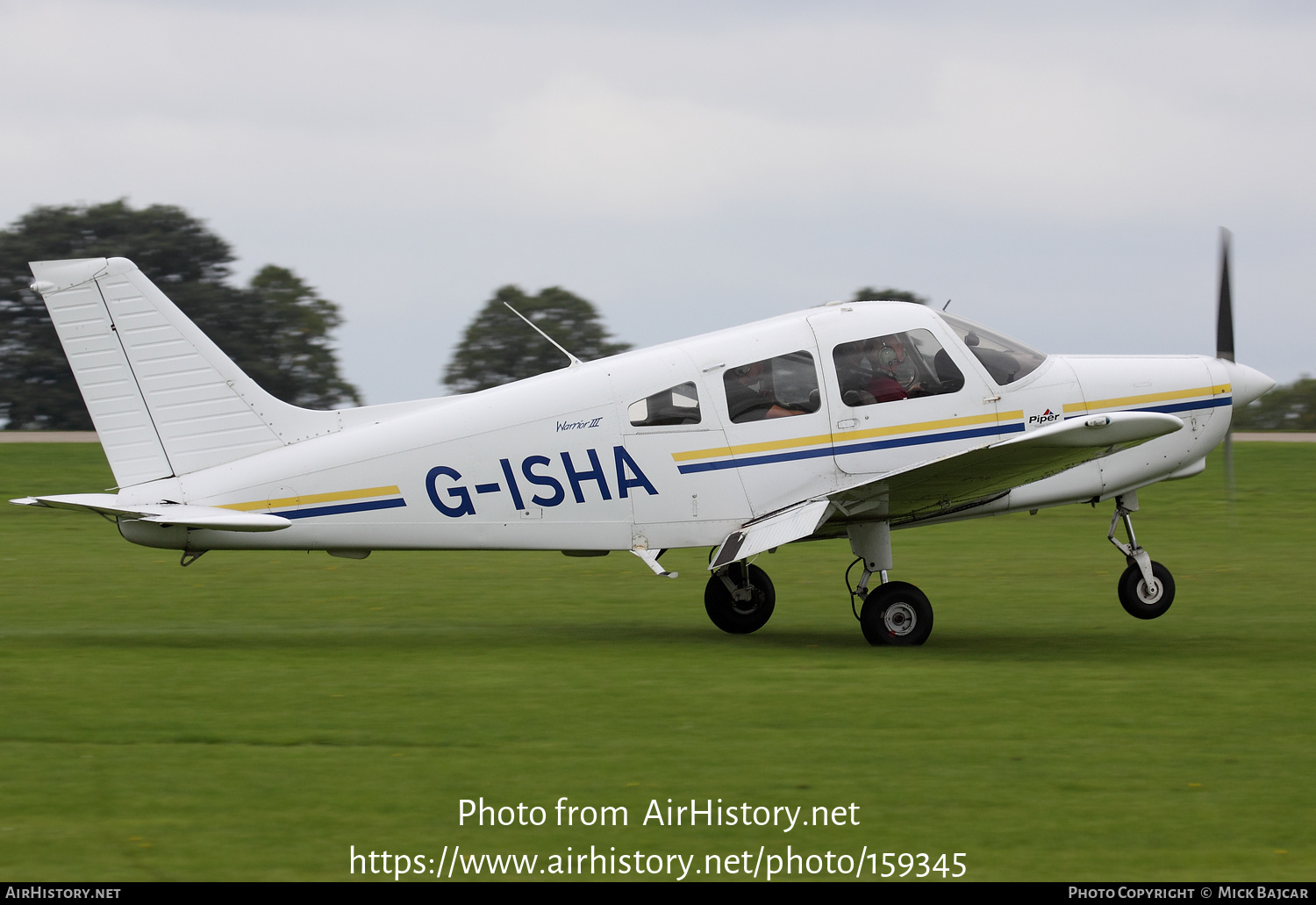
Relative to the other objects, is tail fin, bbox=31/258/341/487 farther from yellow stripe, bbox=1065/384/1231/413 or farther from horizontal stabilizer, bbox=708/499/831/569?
yellow stripe, bbox=1065/384/1231/413

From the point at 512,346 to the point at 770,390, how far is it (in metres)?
36.9

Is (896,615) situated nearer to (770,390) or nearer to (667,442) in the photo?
(770,390)

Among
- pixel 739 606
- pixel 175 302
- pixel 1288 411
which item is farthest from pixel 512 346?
pixel 739 606

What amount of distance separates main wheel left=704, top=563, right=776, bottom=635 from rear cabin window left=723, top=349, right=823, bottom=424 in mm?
1706

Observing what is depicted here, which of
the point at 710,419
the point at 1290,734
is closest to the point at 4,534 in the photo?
the point at 710,419

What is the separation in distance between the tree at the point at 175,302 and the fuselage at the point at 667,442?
1378 inches

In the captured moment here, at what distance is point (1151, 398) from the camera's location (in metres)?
11.9

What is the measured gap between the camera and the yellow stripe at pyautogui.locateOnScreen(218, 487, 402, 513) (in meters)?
11.3

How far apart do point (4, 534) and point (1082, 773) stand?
1887cm

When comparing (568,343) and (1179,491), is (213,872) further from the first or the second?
(568,343)

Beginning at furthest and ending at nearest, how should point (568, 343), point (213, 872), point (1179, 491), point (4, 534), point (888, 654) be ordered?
point (568, 343), point (1179, 491), point (4, 534), point (888, 654), point (213, 872)

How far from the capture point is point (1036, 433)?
1027 cm

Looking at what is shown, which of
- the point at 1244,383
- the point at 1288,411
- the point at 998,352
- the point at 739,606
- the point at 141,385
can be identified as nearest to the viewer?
the point at 141,385

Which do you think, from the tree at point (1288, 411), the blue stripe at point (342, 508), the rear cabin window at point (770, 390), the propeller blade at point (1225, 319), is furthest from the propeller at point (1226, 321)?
the tree at point (1288, 411)
